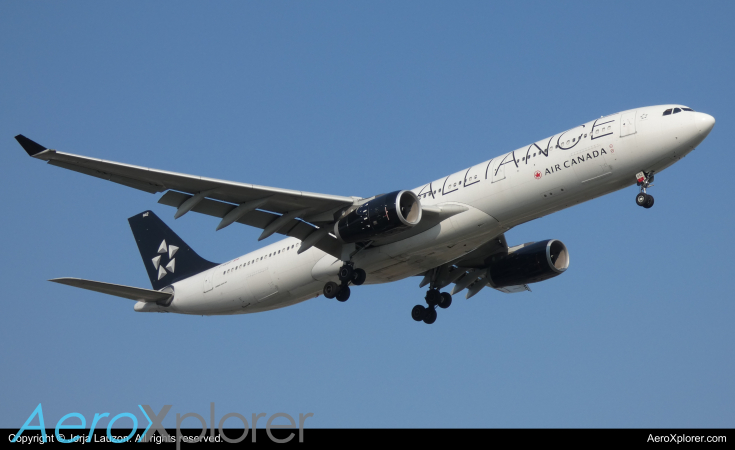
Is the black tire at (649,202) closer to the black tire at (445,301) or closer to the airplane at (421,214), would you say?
the airplane at (421,214)

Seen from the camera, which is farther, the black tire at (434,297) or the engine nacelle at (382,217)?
the black tire at (434,297)

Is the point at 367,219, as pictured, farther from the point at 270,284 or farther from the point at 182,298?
the point at 182,298

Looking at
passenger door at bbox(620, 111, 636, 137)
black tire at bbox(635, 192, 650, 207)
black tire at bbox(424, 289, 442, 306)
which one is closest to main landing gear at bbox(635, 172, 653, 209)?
black tire at bbox(635, 192, 650, 207)

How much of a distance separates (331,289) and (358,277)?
137 centimetres

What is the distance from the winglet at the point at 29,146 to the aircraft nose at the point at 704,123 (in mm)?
20095

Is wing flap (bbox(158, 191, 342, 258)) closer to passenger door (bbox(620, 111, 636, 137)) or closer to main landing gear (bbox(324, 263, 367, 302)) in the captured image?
main landing gear (bbox(324, 263, 367, 302))

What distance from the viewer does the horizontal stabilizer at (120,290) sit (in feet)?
103

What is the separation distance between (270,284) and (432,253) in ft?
21.9

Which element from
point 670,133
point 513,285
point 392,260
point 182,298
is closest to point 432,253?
point 392,260

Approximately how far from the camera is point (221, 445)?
72.1ft

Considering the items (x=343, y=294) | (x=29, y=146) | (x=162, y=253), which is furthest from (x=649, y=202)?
(x=162, y=253)

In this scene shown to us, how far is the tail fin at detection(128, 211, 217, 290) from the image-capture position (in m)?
38.1

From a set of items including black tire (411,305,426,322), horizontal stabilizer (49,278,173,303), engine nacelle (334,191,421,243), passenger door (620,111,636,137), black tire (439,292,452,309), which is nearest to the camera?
passenger door (620,111,636,137)

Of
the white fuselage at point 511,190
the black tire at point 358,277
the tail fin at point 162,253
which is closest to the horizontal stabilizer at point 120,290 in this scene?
the tail fin at point 162,253
